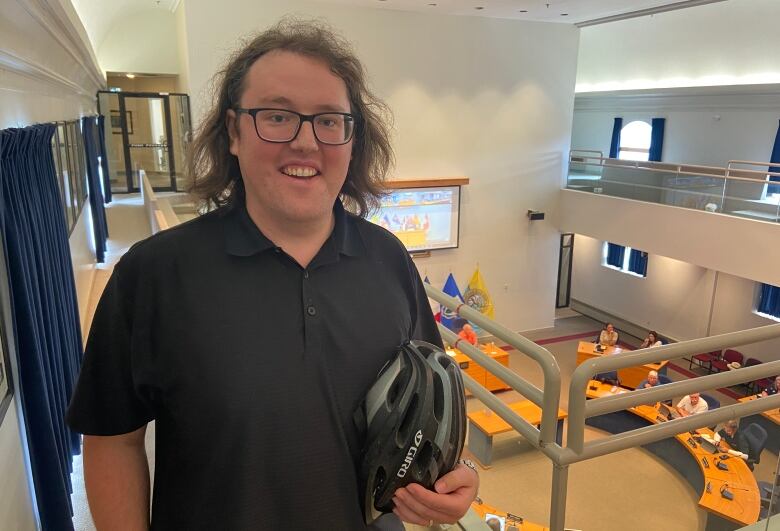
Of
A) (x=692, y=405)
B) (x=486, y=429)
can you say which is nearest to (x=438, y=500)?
(x=486, y=429)

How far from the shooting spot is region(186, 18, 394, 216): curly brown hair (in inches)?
52.5

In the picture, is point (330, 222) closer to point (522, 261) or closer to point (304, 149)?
point (304, 149)

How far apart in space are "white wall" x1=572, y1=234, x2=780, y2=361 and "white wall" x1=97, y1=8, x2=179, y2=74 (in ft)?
34.1

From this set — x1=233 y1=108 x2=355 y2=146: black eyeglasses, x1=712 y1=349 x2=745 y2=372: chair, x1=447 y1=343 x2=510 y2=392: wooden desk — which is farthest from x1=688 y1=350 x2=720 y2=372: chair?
x1=233 y1=108 x2=355 y2=146: black eyeglasses

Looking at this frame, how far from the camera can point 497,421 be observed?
8.10m

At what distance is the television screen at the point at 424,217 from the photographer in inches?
449

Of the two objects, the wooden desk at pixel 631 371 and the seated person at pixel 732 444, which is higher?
the seated person at pixel 732 444

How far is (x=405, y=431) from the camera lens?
4.20 ft

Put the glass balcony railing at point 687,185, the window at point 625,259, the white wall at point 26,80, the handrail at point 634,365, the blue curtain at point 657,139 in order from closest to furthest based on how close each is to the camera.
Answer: the handrail at point 634,365 → the white wall at point 26,80 → the glass balcony railing at point 687,185 → the window at point 625,259 → the blue curtain at point 657,139

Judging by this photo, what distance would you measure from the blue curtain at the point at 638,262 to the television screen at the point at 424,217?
559 centimetres

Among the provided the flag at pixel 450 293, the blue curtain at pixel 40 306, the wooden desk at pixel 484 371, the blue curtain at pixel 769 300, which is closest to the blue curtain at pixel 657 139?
the blue curtain at pixel 769 300

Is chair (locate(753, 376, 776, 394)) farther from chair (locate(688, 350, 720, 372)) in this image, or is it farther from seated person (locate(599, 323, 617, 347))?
seated person (locate(599, 323, 617, 347))

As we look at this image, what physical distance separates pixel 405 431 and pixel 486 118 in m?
11.3

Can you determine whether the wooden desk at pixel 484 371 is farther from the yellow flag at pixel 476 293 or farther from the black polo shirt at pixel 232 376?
the black polo shirt at pixel 232 376
